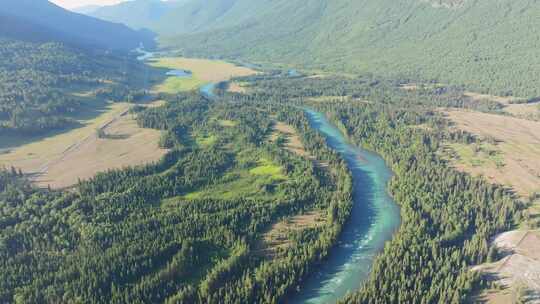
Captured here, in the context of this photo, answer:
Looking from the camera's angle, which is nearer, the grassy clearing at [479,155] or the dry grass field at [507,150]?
the dry grass field at [507,150]

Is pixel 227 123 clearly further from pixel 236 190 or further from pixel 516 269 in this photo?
pixel 516 269

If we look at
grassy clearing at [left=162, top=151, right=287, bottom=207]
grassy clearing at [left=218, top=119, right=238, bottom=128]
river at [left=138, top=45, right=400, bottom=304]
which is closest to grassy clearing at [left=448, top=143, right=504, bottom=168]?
river at [left=138, top=45, right=400, bottom=304]

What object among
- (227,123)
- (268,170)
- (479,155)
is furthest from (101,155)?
(479,155)

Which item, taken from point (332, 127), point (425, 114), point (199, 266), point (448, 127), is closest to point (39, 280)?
point (199, 266)

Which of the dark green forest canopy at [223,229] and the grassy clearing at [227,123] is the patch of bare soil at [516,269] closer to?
the dark green forest canopy at [223,229]

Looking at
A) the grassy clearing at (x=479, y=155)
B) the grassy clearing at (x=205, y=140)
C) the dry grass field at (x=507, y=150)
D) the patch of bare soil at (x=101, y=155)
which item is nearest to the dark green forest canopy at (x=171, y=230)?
the patch of bare soil at (x=101, y=155)

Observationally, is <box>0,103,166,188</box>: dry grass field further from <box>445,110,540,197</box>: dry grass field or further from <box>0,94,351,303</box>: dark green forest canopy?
<box>445,110,540,197</box>: dry grass field
